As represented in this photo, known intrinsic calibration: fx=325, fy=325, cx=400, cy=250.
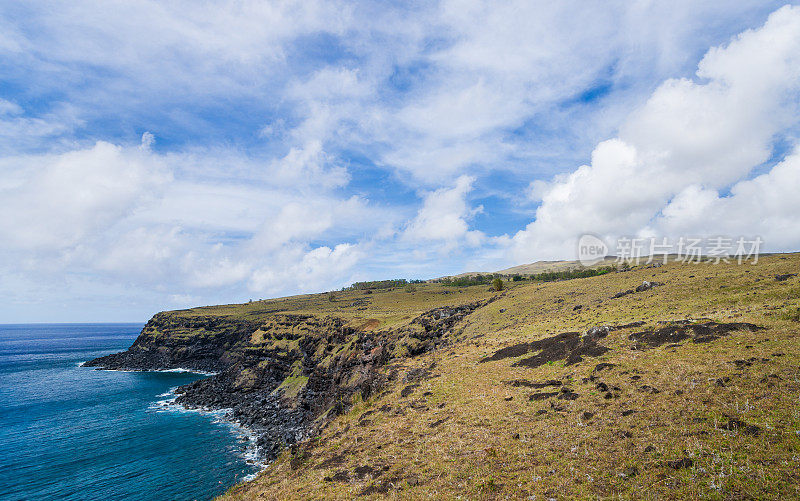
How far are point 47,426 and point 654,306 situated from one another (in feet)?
371

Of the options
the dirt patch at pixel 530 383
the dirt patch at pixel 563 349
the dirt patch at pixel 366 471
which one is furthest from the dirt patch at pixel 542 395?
the dirt patch at pixel 366 471

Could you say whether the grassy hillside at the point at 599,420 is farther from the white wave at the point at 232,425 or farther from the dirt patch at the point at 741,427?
the white wave at the point at 232,425

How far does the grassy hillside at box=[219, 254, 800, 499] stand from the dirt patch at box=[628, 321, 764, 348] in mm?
140

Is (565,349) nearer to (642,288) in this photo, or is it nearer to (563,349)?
(563,349)

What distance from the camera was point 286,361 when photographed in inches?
4048

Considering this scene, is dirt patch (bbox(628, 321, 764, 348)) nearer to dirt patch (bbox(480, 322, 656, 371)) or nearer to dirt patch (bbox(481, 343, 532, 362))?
dirt patch (bbox(480, 322, 656, 371))

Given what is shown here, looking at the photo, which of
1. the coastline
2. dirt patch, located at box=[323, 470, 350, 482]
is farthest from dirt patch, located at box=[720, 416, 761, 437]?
the coastline

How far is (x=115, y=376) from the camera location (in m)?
122

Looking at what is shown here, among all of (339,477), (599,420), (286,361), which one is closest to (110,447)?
(286,361)

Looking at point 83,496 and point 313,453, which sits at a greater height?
point 313,453

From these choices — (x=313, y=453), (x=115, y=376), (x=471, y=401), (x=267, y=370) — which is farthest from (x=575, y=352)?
(x=115, y=376)

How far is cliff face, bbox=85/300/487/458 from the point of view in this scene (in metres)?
54.3

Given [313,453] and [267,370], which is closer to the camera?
[313,453]

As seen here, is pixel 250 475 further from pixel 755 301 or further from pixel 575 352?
pixel 755 301
